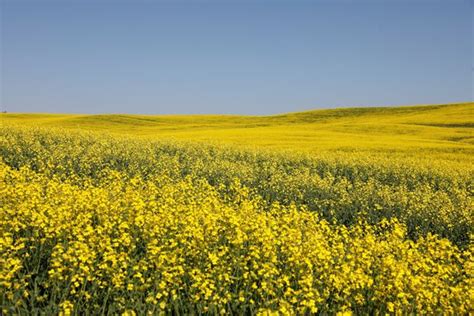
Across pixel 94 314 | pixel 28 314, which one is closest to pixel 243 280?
pixel 94 314

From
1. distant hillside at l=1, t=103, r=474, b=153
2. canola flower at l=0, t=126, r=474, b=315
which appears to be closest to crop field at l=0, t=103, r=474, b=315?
canola flower at l=0, t=126, r=474, b=315

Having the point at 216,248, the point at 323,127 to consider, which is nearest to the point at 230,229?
the point at 216,248

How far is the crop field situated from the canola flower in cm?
4

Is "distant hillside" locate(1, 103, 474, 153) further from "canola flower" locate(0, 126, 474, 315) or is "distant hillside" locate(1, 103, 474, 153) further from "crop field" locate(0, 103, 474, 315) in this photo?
"canola flower" locate(0, 126, 474, 315)

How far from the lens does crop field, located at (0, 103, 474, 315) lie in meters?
5.64

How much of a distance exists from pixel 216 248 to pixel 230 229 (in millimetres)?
1086

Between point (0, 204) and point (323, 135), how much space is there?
1153 inches

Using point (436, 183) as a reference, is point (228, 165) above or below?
above

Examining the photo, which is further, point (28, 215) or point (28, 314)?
point (28, 215)

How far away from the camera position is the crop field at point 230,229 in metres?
5.64

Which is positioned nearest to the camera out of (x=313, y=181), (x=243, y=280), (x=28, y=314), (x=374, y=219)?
(x=28, y=314)

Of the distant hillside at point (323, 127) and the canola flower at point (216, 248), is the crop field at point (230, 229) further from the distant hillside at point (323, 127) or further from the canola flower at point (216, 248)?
the distant hillside at point (323, 127)

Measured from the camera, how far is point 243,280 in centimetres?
658

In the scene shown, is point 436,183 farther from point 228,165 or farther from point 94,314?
point 94,314
